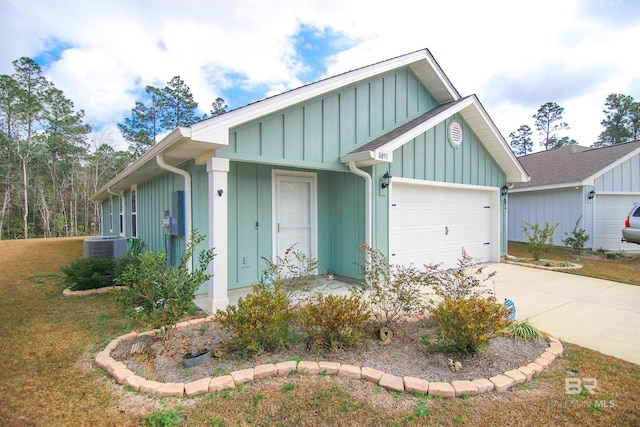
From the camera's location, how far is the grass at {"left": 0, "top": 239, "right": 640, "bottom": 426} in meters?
2.21

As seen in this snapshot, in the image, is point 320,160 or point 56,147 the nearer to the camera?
point 320,160

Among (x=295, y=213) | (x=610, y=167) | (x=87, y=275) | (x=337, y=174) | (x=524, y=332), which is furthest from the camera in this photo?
(x=610, y=167)

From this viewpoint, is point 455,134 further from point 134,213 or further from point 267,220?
point 134,213

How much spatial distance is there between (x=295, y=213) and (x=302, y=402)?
4.33 m

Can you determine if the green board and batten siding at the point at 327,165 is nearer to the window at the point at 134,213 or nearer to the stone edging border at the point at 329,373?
the window at the point at 134,213

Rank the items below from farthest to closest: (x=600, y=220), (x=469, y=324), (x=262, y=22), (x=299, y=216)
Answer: (x=600, y=220) < (x=262, y=22) < (x=299, y=216) < (x=469, y=324)

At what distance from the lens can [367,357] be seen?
122 inches

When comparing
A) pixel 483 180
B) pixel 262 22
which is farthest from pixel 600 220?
pixel 262 22

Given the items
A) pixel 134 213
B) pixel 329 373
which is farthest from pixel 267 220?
pixel 134 213

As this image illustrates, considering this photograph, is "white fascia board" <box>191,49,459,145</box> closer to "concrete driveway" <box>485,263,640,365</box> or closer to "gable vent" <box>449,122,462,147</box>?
"gable vent" <box>449,122,462,147</box>

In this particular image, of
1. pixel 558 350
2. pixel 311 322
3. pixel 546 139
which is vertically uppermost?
pixel 546 139

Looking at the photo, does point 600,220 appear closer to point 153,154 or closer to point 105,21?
point 153,154

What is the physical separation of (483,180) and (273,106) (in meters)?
6.17

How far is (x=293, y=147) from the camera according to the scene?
533 centimetres
